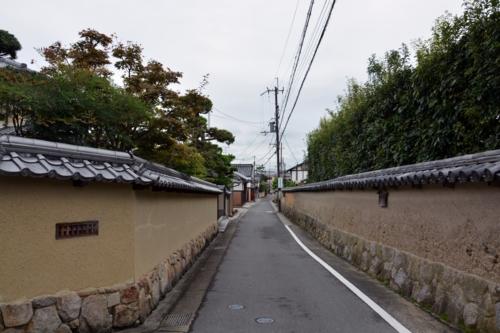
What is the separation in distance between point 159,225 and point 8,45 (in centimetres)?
1876

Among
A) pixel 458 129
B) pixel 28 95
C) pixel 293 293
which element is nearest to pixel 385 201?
pixel 458 129

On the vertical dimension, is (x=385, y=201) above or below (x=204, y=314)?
above

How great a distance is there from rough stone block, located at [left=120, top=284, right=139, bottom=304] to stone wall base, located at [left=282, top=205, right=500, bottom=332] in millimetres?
4725

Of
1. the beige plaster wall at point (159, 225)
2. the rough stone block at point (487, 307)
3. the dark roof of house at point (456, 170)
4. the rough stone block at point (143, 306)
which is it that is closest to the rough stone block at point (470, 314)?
the rough stone block at point (487, 307)

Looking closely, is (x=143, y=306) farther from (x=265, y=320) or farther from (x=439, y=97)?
(x=439, y=97)

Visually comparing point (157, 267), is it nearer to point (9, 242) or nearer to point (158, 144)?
point (9, 242)

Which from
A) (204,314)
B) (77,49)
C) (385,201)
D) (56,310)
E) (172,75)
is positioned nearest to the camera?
(56,310)

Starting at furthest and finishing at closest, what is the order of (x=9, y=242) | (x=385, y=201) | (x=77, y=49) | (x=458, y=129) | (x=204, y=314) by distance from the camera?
1. (x=77, y=49)
2. (x=385, y=201)
3. (x=458, y=129)
4. (x=204, y=314)
5. (x=9, y=242)

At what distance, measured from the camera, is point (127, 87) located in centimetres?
1058

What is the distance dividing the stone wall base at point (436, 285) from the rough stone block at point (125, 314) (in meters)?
4.71

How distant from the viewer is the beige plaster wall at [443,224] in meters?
5.17

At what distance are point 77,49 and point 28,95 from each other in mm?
3990

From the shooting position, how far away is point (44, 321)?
480 centimetres

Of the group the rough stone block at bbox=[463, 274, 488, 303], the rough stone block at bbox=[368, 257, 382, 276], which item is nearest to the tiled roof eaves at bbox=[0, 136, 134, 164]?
the rough stone block at bbox=[463, 274, 488, 303]
